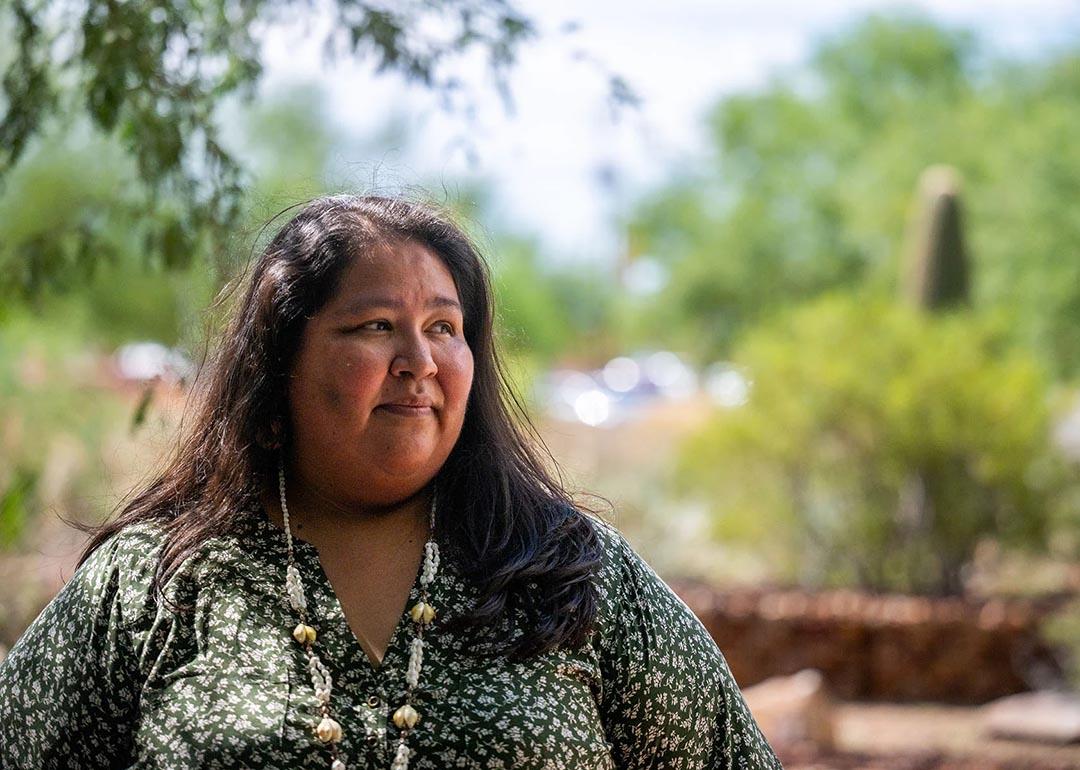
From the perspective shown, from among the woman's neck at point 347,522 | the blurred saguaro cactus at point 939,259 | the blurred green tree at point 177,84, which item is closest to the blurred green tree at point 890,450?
the blurred saguaro cactus at point 939,259

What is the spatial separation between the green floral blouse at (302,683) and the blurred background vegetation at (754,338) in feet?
2.01

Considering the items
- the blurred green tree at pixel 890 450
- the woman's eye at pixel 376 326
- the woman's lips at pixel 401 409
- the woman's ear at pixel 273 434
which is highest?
the blurred green tree at pixel 890 450

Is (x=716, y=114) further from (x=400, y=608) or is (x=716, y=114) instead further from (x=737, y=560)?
(x=400, y=608)

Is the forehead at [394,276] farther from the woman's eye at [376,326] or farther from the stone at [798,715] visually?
the stone at [798,715]

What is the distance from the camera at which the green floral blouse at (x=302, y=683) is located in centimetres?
227

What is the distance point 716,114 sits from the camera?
38.8 meters

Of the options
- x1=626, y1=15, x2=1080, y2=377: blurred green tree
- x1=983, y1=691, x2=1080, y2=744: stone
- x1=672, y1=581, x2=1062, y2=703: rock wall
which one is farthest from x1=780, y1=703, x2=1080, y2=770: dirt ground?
x1=626, y1=15, x2=1080, y2=377: blurred green tree

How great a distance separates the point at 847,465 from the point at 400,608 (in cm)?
907

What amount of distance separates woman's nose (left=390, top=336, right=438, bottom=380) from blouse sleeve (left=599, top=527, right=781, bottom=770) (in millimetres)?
451

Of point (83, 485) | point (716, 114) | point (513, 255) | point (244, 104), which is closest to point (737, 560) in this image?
point (83, 485)

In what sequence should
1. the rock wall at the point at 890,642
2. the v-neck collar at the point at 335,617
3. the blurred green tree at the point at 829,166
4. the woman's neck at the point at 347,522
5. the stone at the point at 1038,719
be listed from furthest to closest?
the blurred green tree at the point at 829,166
the rock wall at the point at 890,642
the stone at the point at 1038,719
the woman's neck at the point at 347,522
the v-neck collar at the point at 335,617

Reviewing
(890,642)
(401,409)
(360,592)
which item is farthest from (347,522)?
(890,642)

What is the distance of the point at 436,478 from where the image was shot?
2.62 meters

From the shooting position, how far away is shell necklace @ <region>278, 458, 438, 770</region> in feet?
7.39
